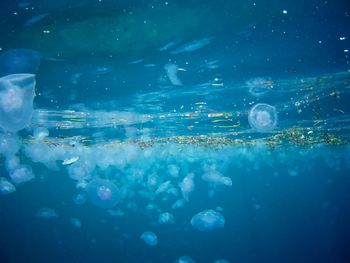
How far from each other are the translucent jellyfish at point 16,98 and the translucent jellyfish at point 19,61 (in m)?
0.69

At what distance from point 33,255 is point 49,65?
98.2 ft

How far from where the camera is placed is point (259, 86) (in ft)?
34.7

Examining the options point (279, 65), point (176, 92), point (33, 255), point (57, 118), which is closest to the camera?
point (279, 65)

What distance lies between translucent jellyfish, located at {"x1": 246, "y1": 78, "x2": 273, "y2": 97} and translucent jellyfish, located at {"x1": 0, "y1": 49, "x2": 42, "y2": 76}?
630cm

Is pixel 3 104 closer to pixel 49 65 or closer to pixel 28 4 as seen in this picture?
pixel 49 65

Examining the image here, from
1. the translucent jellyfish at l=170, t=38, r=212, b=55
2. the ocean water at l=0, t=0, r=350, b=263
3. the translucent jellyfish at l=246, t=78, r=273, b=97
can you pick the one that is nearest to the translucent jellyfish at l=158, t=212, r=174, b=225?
the ocean water at l=0, t=0, r=350, b=263

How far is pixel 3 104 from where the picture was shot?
7.22 meters

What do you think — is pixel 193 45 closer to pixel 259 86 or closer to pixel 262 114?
pixel 259 86

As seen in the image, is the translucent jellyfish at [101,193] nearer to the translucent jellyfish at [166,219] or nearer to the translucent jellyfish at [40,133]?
the translucent jellyfish at [40,133]

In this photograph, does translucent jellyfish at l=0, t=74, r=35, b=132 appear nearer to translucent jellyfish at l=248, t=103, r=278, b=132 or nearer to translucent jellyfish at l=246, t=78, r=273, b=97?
translucent jellyfish at l=246, t=78, r=273, b=97

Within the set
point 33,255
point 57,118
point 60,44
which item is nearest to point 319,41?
point 60,44

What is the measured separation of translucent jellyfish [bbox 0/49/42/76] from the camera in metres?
7.54

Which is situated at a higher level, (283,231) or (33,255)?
(33,255)

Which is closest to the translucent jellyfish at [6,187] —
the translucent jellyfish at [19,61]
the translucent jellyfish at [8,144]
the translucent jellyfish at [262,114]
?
the translucent jellyfish at [8,144]
